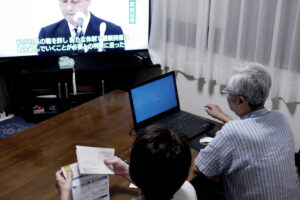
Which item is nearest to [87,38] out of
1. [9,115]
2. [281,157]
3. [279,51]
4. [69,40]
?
[69,40]

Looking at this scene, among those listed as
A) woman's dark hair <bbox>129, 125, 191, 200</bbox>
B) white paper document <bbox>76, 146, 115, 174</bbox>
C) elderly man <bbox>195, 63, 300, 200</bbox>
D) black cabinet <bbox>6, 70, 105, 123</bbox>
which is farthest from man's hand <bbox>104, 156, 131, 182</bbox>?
black cabinet <bbox>6, 70, 105, 123</bbox>

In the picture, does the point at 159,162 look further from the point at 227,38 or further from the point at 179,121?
the point at 227,38

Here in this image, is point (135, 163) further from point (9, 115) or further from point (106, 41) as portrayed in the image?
point (9, 115)

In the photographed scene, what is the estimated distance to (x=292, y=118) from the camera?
7.75ft

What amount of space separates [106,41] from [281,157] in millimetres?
2006

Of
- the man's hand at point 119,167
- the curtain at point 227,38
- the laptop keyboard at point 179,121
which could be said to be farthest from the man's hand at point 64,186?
the curtain at point 227,38

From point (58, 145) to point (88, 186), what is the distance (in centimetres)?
49

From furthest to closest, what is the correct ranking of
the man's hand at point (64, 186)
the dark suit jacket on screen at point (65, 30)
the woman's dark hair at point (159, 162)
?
1. the dark suit jacket on screen at point (65, 30)
2. the man's hand at point (64, 186)
3. the woman's dark hair at point (159, 162)

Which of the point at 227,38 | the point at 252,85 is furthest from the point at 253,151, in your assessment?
the point at 227,38

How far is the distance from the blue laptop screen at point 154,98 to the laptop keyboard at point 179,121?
8 centimetres

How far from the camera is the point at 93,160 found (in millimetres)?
1502

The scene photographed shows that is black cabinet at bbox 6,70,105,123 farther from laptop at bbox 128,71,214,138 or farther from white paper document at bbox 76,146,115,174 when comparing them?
white paper document at bbox 76,146,115,174

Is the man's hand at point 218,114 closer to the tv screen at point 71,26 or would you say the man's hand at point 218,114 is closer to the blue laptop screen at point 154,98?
the blue laptop screen at point 154,98

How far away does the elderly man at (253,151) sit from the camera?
1419mm
